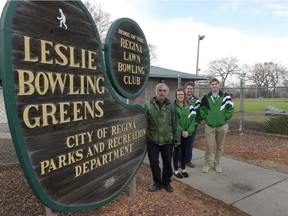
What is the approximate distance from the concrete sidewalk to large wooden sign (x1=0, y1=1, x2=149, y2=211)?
190cm

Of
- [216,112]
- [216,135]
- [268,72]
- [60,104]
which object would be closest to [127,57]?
[60,104]

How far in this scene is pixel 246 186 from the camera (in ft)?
13.5

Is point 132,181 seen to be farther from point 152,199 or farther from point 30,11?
point 30,11

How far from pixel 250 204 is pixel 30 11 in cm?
362

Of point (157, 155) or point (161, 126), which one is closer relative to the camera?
point (161, 126)

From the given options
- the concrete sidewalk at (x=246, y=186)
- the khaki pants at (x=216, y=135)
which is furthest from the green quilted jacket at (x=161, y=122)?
the khaki pants at (x=216, y=135)

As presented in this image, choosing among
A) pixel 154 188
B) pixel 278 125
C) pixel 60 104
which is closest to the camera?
pixel 60 104

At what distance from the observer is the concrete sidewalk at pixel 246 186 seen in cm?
343

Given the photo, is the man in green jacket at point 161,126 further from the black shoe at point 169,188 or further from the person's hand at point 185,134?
the person's hand at point 185,134

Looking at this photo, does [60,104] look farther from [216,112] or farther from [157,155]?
[216,112]

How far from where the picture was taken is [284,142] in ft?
24.5

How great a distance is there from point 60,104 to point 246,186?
140 inches

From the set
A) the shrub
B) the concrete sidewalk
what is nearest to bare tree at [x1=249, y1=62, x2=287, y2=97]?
the shrub

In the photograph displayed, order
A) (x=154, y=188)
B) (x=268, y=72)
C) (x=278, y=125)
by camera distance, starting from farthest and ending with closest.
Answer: (x=268, y=72)
(x=278, y=125)
(x=154, y=188)
